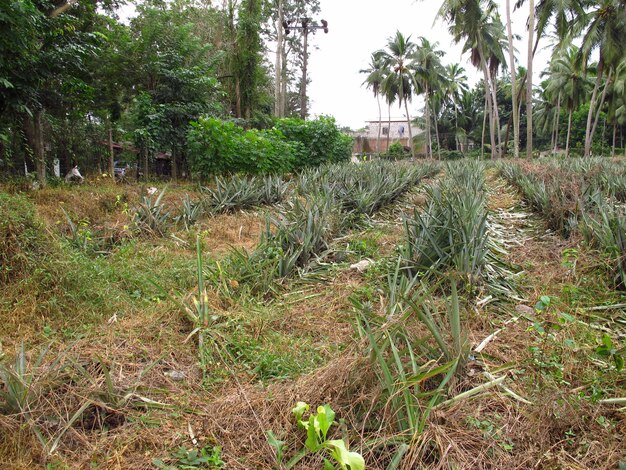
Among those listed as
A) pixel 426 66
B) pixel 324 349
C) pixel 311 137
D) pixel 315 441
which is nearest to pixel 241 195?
pixel 324 349

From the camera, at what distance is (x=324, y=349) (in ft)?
7.86

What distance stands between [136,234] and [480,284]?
4223mm

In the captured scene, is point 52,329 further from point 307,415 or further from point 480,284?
point 480,284

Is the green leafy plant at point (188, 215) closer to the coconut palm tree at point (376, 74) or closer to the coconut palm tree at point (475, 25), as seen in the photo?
the coconut palm tree at point (475, 25)

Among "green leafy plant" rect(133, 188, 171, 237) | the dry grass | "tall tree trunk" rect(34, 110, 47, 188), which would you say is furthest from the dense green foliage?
"green leafy plant" rect(133, 188, 171, 237)

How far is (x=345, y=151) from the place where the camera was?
15.5 meters

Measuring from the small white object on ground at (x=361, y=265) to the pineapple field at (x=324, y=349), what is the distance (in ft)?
0.07

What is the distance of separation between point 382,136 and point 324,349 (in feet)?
163

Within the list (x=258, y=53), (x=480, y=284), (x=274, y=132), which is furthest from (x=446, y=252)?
(x=258, y=53)

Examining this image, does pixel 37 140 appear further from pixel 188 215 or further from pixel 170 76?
pixel 188 215

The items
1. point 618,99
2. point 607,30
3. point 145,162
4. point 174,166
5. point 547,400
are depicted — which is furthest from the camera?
point 618,99

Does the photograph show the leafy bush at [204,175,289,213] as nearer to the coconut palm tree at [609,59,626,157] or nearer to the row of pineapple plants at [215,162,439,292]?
the row of pineapple plants at [215,162,439,292]

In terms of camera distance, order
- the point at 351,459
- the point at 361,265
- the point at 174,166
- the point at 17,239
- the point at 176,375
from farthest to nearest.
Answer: the point at 174,166
the point at 361,265
the point at 17,239
the point at 176,375
the point at 351,459

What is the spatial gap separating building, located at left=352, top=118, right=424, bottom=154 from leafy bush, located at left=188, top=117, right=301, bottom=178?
35044mm
